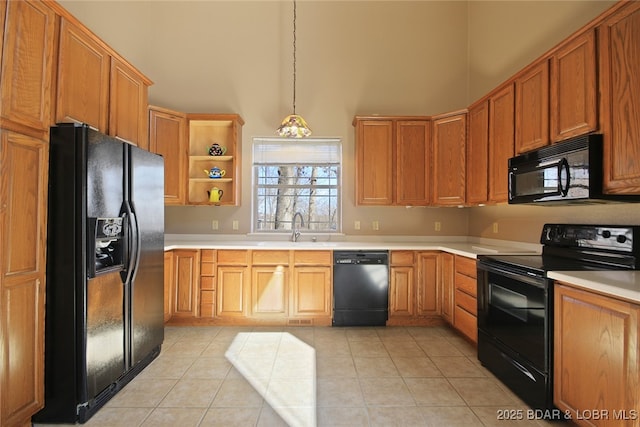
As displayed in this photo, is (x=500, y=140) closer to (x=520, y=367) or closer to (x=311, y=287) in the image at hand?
(x=520, y=367)

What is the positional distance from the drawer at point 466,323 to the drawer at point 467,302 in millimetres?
44

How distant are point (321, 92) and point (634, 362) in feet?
12.3

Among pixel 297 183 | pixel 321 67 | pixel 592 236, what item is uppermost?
pixel 321 67

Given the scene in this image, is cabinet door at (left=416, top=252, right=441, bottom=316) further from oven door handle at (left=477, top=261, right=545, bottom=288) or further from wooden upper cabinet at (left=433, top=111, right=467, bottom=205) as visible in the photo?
oven door handle at (left=477, top=261, right=545, bottom=288)

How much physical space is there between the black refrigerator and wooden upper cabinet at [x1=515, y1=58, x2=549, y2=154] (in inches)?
119

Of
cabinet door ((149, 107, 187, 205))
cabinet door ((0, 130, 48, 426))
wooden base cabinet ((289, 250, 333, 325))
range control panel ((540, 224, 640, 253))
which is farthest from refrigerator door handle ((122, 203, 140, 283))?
range control panel ((540, 224, 640, 253))

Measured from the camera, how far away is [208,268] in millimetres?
3338

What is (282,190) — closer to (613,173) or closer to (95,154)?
(95,154)

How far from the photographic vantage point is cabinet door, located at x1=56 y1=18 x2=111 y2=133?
1.88 meters

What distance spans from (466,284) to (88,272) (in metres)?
3.01

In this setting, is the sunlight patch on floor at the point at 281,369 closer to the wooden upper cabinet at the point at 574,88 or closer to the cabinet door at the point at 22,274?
the cabinet door at the point at 22,274

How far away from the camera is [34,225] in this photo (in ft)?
5.48

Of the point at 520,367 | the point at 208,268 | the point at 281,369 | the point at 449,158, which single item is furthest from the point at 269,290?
the point at 449,158

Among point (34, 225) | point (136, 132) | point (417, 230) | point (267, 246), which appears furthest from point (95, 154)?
point (417, 230)
